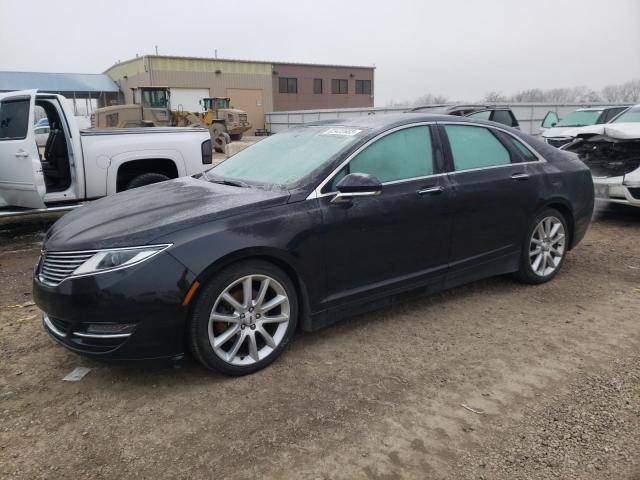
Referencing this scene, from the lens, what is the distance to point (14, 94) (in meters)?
7.07

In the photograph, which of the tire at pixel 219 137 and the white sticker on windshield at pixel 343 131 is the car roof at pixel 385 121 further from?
the tire at pixel 219 137

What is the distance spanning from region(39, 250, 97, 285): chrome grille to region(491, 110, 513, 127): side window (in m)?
11.3

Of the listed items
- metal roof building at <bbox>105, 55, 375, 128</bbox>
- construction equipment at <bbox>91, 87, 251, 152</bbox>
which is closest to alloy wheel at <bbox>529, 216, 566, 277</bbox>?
construction equipment at <bbox>91, 87, 251, 152</bbox>

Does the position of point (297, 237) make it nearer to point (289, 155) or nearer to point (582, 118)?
point (289, 155)

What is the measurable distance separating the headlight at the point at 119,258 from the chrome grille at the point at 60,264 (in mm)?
71

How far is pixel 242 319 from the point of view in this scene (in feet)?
10.4

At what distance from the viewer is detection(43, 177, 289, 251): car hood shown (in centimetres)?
303

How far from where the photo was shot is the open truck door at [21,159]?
6527 mm

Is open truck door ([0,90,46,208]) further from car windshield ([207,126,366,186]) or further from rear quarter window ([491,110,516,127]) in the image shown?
rear quarter window ([491,110,516,127])

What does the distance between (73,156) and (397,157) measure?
481 cm

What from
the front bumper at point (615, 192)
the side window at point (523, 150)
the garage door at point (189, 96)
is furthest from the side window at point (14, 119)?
the garage door at point (189, 96)

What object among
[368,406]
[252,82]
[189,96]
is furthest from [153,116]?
[252,82]

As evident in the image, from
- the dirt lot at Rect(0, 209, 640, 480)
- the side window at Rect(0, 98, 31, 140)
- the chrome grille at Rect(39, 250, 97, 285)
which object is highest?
the side window at Rect(0, 98, 31, 140)

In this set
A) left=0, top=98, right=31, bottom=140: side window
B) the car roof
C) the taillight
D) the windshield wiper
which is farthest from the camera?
the taillight
